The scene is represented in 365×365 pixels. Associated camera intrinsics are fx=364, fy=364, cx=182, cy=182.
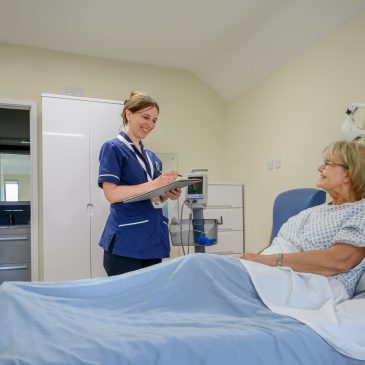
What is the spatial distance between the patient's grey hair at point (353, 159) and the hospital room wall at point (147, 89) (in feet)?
6.25

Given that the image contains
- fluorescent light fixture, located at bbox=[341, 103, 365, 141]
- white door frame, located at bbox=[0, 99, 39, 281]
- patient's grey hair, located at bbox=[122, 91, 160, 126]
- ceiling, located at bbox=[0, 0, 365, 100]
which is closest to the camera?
patient's grey hair, located at bbox=[122, 91, 160, 126]

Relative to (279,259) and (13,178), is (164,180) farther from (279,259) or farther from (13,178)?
(13,178)

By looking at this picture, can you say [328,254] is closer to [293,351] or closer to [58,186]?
[293,351]

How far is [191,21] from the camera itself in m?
2.70

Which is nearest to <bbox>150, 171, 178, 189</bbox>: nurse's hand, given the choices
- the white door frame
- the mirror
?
the white door frame

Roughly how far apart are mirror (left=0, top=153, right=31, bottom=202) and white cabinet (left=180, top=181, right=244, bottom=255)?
1.94 metres

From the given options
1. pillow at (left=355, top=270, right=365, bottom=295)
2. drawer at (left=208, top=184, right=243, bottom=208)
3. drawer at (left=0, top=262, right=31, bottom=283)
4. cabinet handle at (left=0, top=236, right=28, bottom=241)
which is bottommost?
drawer at (left=0, top=262, right=31, bottom=283)

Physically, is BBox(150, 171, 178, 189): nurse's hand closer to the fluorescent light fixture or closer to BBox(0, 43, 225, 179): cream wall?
the fluorescent light fixture

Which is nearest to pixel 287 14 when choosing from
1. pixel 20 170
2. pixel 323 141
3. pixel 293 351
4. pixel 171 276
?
pixel 323 141

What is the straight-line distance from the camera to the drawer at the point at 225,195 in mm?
3176

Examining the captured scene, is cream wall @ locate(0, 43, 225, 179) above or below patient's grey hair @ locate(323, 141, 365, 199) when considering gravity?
above

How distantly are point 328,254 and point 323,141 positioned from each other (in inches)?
51.1

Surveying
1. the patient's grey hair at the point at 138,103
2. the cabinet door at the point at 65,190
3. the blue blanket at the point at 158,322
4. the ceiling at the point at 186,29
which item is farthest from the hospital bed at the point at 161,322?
the ceiling at the point at 186,29

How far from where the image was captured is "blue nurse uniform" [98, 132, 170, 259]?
169 cm
